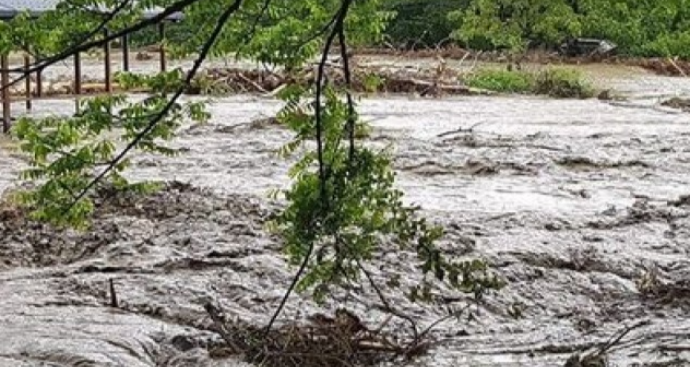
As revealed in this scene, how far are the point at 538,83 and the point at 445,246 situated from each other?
12720mm

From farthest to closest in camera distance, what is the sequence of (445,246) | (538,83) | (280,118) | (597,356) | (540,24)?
(540,24), (538,83), (445,246), (597,356), (280,118)

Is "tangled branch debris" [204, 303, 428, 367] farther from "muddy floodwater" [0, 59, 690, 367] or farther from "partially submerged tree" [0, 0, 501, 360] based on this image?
"partially submerged tree" [0, 0, 501, 360]

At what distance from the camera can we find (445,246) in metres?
7.38

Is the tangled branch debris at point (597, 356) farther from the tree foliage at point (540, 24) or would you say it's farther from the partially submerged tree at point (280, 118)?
the tree foliage at point (540, 24)

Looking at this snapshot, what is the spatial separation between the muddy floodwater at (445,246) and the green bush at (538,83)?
6.53 m

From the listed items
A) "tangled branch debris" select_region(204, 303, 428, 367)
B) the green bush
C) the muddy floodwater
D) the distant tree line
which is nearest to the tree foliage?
the distant tree line

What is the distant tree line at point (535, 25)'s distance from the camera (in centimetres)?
2230

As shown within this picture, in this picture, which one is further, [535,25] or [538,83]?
[535,25]

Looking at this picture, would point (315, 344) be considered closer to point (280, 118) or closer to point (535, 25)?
point (280, 118)

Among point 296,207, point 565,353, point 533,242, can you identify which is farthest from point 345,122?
point 533,242

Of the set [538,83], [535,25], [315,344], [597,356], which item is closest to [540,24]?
[535,25]

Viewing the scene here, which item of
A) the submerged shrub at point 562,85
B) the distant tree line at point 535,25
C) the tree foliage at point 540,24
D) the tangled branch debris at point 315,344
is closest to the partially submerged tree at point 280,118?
the tangled branch debris at point 315,344

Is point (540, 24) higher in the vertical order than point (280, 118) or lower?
lower

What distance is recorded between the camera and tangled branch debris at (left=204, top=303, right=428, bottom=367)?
518 cm
